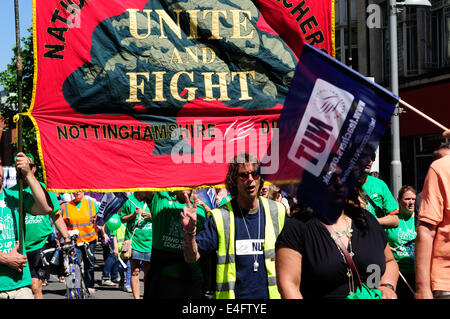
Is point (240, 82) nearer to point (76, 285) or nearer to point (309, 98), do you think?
point (309, 98)

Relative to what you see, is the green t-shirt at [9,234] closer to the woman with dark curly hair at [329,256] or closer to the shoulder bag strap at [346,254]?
the woman with dark curly hair at [329,256]

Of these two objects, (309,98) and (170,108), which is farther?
(170,108)

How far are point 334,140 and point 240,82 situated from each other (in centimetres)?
230

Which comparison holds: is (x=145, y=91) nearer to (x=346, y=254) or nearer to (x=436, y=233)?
(x=436, y=233)

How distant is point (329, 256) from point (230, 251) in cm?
161

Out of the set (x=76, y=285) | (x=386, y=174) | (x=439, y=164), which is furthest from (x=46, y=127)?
(x=386, y=174)

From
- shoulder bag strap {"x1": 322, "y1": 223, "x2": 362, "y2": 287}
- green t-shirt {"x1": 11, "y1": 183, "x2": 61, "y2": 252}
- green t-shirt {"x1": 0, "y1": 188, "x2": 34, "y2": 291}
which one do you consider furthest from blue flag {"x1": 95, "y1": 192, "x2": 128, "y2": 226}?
shoulder bag strap {"x1": 322, "y1": 223, "x2": 362, "y2": 287}

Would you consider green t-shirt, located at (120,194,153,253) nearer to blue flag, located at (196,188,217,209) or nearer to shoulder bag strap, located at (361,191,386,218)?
blue flag, located at (196,188,217,209)

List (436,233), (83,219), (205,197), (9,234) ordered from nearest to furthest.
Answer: (436,233) → (9,234) → (205,197) → (83,219)

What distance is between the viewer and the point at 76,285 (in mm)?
11891

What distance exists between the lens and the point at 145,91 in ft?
20.6

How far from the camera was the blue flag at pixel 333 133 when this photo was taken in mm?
4234

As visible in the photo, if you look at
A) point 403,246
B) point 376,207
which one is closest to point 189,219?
point 376,207

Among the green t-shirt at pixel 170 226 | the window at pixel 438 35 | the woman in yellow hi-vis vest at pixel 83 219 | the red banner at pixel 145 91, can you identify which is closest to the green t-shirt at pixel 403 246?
the green t-shirt at pixel 170 226
